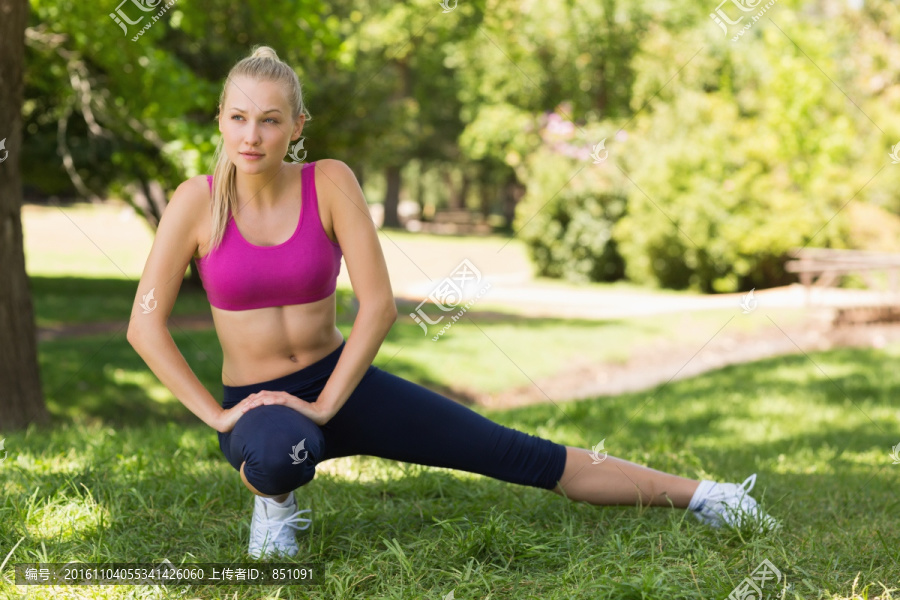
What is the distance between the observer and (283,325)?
2.61m

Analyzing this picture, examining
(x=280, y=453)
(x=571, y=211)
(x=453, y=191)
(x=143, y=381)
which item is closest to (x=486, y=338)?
(x=143, y=381)

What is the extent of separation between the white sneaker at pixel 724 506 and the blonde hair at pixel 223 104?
72.4 inches

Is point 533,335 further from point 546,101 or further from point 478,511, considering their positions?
point 546,101

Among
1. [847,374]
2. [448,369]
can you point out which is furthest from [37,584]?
[847,374]

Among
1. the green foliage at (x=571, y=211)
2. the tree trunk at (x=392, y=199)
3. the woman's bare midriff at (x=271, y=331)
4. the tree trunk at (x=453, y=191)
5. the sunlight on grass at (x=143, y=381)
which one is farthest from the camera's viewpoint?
the tree trunk at (x=453, y=191)

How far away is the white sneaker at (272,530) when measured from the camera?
259cm

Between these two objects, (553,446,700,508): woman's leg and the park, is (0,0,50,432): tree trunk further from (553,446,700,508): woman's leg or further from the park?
(553,446,700,508): woman's leg

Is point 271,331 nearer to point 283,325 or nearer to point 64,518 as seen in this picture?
point 283,325

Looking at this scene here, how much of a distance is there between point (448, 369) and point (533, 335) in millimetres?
1963

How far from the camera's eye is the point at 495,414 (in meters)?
6.08

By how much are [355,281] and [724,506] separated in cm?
148

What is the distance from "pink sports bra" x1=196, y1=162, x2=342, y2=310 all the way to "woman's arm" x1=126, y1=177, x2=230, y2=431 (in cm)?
10

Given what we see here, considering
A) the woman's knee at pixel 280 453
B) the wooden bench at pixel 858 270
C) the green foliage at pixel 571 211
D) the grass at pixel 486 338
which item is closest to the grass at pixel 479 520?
the woman's knee at pixel 280 453

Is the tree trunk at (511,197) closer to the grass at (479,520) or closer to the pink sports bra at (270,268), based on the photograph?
the grass at (479,520)
